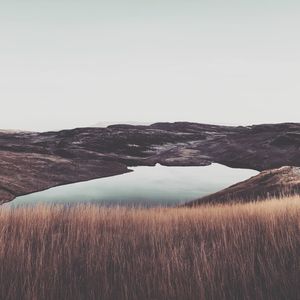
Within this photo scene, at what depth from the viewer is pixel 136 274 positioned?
148 inches

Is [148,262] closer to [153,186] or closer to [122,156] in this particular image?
[153,186]

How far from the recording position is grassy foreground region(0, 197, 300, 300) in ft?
11.4

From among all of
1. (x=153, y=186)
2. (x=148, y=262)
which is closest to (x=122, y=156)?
(x=153, y=186)

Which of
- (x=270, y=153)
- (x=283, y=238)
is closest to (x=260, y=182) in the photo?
(x=283, y=238)

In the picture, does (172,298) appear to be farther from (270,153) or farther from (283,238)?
(270,153)

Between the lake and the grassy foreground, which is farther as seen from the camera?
the lake

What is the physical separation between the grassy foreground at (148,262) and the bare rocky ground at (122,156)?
920 centimetres

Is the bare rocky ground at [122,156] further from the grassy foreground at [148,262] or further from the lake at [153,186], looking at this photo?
the grassy foreground at [148,262]

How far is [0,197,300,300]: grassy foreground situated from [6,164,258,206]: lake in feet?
36.8

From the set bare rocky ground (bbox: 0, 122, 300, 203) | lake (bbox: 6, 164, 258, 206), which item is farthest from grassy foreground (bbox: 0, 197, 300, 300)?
lake (bbox: 6, 164, 258, 206)

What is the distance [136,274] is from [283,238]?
198 centimetres

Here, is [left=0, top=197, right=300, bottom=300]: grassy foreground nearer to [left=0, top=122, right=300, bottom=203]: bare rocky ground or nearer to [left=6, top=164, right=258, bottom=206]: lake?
[left=0, top=122, right=300, bottom=203]: bare rocky ground

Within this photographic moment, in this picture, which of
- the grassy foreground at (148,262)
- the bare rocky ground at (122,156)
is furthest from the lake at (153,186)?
the grassy foreground at (148,262)

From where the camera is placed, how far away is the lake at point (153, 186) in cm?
1897
